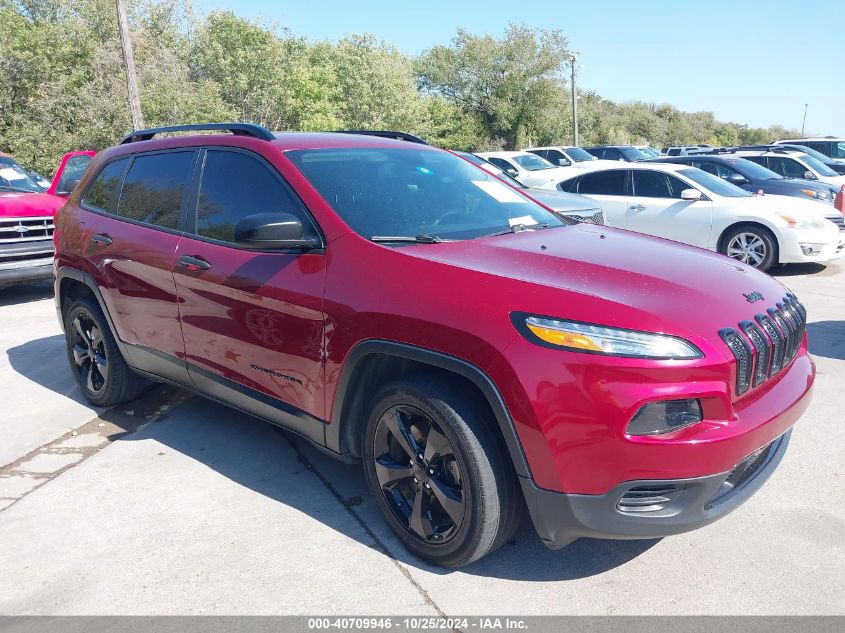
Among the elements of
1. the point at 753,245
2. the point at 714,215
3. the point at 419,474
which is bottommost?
the point at 753,245

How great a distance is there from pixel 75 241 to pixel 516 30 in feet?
144

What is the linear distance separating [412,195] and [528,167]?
15158 mm

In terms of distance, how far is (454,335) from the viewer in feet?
8.57

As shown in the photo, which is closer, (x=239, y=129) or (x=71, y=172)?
(x=239, y=129)

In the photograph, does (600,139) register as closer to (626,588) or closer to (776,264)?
(776,264)

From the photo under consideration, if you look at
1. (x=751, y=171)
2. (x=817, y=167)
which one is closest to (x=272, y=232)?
(x=751, y=171)

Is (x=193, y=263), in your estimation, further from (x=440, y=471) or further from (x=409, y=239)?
(x=440, y=471)

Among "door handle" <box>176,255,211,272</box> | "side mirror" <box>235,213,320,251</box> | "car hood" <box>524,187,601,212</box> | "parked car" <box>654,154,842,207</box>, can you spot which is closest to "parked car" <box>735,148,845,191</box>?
"parked car" <box>654,154,842,207</box>

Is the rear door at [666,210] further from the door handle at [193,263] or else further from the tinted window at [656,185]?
→ the door handle at [193,263]

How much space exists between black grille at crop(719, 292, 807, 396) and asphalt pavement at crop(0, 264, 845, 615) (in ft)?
2.64

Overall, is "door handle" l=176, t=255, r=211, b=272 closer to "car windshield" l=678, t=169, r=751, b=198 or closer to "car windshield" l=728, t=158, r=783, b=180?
"car windshield" l=678, t=169, r=751, b=198

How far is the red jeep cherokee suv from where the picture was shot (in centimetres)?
240

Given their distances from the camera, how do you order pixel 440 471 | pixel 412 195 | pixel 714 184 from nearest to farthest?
pixel 440 471 → pixel 412 195 → pixel 714 184
